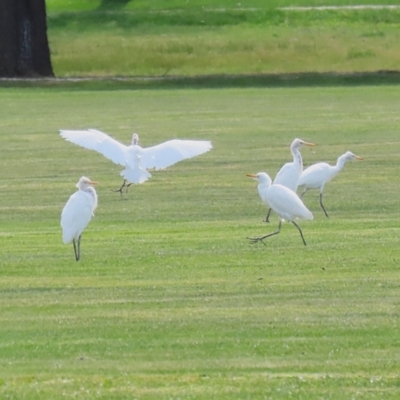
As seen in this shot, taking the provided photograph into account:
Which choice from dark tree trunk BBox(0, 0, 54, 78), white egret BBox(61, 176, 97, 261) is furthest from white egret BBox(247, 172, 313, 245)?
dark tree trunk BBox(0, 0, 54, 78)

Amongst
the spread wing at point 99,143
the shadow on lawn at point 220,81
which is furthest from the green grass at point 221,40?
the spread wing at point 99,143

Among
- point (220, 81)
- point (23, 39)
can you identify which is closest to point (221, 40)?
point (220, 81)

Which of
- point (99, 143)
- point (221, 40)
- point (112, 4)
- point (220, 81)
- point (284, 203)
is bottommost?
point (112, 4)

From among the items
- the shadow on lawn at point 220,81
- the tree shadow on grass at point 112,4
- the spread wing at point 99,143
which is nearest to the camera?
the spread wing at point 99,143

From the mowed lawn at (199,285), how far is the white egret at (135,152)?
0.57m

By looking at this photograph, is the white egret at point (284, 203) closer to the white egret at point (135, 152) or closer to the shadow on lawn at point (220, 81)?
the white egret at point (135, 152)

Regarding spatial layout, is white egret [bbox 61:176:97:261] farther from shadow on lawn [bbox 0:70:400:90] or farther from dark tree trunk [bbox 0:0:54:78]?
dark tree trunk [bbox 0:0:54:78]

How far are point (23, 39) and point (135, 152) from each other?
24.6 meters

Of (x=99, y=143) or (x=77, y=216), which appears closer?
(x=77, y=216)

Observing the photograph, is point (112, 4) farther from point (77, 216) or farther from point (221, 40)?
point (77, 216)

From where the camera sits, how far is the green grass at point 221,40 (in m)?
45.1

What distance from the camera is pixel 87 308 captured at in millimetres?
10172

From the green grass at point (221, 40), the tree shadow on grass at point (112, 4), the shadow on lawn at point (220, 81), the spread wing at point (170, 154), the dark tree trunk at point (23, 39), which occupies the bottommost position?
the tree shadow on grass at point (112, 4)

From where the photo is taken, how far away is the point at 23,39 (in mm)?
40781
